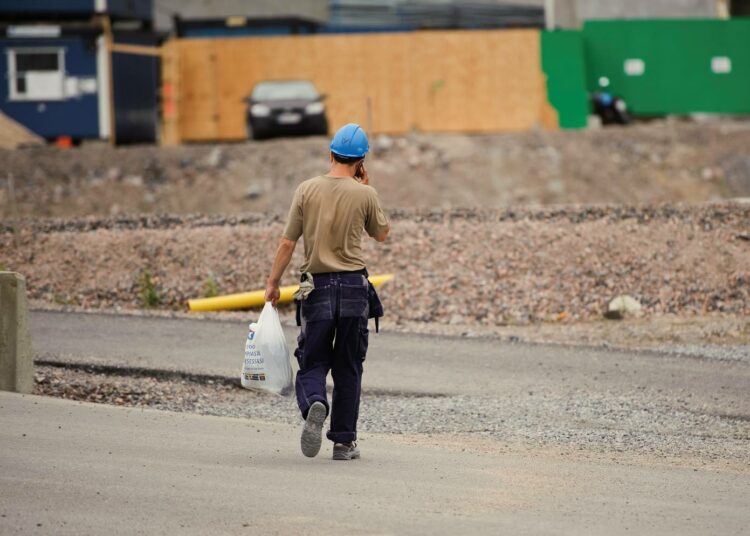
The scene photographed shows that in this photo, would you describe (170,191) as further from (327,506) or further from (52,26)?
(327,506)

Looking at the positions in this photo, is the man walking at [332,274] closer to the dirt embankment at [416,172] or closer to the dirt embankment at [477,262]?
the dirt embankment at [477,262]

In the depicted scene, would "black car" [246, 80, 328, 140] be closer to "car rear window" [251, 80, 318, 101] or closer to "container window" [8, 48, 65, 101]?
"car rear window" [251, 80, 318, 101]

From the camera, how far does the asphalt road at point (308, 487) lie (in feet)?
21.5

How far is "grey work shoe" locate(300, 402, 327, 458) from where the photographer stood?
783 centimetres

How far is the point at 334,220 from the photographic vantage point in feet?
25.8

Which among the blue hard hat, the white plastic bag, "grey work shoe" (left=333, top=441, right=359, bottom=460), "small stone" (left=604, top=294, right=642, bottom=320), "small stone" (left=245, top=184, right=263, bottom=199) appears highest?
the blue hard hat

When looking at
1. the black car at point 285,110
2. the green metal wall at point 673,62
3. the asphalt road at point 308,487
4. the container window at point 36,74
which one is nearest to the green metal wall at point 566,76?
the green metal wall at point 673,62

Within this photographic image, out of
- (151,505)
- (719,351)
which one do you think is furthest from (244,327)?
(151,505)

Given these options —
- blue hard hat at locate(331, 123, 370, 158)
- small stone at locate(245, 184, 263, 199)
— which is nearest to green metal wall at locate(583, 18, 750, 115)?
small stone at locate(245, 184, 263, 199)

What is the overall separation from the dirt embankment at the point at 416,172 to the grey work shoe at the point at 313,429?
20.3 metres

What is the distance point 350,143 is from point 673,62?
1119 inches

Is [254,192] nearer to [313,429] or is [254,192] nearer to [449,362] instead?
[449,362]

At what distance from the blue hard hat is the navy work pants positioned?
67 centimetres

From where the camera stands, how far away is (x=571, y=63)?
34.1 metres
